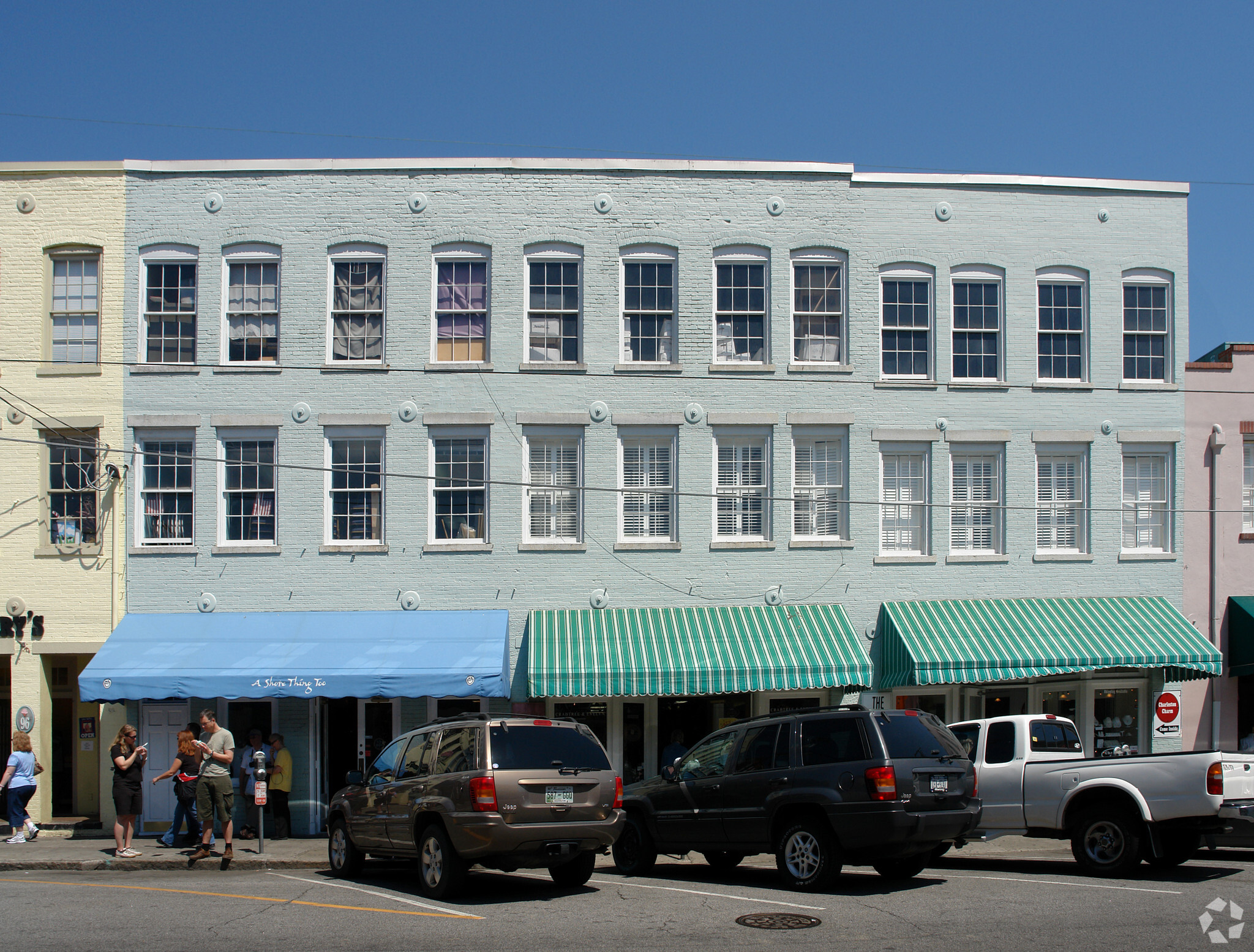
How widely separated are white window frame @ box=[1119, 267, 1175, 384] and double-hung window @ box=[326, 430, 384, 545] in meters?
13.1

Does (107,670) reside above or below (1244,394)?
below

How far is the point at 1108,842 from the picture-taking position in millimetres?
12219

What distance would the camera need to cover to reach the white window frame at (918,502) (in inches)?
772

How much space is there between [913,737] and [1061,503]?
1014 centimetres

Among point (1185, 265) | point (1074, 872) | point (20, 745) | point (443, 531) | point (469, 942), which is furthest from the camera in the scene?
point (1185, 265)

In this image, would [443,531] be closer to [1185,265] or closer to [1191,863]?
[1191,863]

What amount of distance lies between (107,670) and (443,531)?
214 inches

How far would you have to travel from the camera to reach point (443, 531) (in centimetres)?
Result: 1916

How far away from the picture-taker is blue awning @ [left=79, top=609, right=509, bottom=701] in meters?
16.8

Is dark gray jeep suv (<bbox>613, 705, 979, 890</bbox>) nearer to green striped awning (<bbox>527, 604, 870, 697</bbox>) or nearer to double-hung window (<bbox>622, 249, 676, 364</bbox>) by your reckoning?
green striped awning (<bbox>527, 604, 870, 697</bbox>)

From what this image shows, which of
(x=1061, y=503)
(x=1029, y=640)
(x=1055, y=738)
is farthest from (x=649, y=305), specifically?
(x=1055, y=738)

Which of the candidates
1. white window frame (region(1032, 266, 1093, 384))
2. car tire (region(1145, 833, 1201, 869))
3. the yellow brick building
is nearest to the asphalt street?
car tire (region(1145, 833, 1201, 869))

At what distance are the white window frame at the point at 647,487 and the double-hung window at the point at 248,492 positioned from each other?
568 cm

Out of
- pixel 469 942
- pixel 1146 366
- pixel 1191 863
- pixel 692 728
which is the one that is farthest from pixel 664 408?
pixel 469 942
